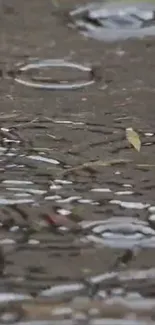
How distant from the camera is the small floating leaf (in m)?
1.10

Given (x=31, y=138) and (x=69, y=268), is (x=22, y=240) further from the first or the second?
(x=31, y=138)

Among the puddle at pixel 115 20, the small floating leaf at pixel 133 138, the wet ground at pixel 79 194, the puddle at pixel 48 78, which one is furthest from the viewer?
the puddle at pixel 115 20

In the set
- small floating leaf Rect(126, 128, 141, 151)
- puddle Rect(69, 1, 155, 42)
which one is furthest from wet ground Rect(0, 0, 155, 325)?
puddle Rect(69, 1, 155, 42)

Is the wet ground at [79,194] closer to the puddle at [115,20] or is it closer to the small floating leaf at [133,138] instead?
the small floating leaf at [133,138]

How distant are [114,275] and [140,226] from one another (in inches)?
4.2

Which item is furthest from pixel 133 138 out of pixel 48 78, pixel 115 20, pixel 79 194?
pixel 115 20

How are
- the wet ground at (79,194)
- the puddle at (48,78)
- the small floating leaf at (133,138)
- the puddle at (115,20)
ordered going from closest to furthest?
the wet ground at (79,194), the small floating leaf at (133,138), the puddle at (48,78), the puddle at (115,20)

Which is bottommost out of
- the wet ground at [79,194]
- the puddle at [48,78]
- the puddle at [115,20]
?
the wet ground at [79,194]

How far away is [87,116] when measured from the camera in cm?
121

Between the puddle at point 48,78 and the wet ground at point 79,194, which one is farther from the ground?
the puddle at point 48,78

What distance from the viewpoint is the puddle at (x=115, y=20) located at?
167 centimetres

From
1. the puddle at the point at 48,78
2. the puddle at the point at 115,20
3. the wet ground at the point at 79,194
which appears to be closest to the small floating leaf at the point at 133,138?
the wet ground at the point at 79,194

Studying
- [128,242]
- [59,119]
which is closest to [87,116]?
[59,119]

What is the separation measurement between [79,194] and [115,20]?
2.84 feet
